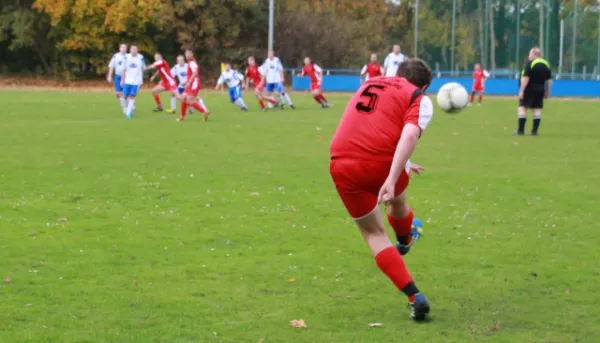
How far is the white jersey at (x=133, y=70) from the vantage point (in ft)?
92.7

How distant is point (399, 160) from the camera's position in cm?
618

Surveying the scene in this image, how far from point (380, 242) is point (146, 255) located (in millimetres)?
2757

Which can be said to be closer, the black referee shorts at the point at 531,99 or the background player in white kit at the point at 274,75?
the black referee shorts at the point at 531,99

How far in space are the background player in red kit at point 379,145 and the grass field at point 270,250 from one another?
0.43m

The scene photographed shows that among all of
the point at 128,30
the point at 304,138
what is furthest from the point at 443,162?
the point at 128,30

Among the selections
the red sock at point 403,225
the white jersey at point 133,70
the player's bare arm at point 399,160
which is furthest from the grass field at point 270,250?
the white jersey at point 133,70

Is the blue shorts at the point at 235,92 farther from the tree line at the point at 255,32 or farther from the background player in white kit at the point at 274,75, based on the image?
the tree line at the point at 255,32

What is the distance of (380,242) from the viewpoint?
259 inches

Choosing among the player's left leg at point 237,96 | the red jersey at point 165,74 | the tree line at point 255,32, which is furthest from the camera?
the tree line at point 255,32

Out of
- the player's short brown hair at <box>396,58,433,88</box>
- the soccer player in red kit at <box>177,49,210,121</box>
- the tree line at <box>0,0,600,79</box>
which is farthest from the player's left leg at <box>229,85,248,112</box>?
the player's short brown hair at <box>396,58,433,88</box>

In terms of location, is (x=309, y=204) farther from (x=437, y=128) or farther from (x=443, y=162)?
(x=437, y=128)

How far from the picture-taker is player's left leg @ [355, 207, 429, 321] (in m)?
6.43

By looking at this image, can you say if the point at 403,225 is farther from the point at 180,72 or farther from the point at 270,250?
the point at 180,72

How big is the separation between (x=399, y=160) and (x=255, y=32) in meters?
59.6
